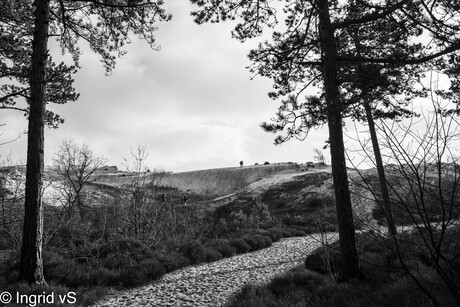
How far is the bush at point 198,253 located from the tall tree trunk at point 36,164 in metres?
5.90

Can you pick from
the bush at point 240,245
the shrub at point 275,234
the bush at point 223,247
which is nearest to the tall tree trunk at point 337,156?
the bush at point 223,247

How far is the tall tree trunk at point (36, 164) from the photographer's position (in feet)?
23.1

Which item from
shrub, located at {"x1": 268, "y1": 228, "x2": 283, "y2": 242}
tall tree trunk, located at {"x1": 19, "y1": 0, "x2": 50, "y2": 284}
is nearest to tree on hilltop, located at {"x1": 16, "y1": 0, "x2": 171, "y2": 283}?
tall tree trunk, located at {"x1": 19, "y1": 0, "x2": 50, "y2": 284}

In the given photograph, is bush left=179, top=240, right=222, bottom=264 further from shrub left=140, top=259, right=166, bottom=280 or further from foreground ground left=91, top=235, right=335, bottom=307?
shrub left=140, top=259, right=166, bottom=280

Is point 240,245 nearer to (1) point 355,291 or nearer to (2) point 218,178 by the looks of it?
(1) point 355,291

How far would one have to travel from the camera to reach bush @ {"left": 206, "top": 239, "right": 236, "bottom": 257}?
45.1 ft

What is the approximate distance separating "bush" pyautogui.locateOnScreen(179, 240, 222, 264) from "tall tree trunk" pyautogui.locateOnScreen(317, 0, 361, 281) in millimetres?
6354

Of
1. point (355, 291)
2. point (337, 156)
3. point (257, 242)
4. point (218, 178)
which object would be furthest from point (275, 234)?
point (218, 178)

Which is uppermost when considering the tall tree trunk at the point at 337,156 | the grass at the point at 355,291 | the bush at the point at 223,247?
the tall tree trunk at the point at 337,156

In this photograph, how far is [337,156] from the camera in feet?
24.0

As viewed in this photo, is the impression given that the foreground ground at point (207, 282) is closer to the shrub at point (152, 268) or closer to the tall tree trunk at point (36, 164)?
the shrub at point (152, 268)

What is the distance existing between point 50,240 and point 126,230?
2.75 metres

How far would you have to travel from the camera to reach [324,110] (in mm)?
6809

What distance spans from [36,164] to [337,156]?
23.1ft
